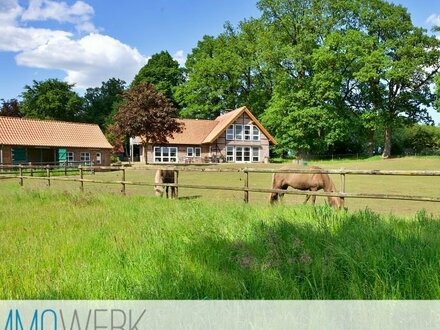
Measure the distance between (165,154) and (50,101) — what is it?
22.5 meters

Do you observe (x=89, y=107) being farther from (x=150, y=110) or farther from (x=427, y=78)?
(x=427, y=78)

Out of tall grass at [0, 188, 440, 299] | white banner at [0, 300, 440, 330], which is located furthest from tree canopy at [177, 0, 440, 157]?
white banner at [0, 300, 440, 330]

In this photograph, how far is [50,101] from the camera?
55.9 meters

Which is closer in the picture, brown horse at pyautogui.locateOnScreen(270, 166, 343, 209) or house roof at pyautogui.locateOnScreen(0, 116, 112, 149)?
brown horse at pyautogui.locateOnScreen(270, 166, 343, 209)

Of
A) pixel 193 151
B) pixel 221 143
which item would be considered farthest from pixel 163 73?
pixel 221 143

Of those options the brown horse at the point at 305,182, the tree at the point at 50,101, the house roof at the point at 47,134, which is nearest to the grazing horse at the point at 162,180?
the brown horse at the point at 305,182

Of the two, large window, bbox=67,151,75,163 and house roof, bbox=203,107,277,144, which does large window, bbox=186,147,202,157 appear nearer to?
house roof, bbox=203,107,277,144

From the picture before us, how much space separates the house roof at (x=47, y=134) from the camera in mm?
33406

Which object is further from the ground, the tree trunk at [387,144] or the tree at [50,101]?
the tree at [50,101]

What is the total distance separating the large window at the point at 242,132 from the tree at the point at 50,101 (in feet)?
87.5

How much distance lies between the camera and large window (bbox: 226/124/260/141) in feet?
156

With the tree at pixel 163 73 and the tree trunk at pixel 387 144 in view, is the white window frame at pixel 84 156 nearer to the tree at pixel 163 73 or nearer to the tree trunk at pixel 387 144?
the tree at pixel 163 73

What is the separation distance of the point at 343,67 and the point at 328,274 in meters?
45.0

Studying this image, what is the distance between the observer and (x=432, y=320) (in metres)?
2.50
